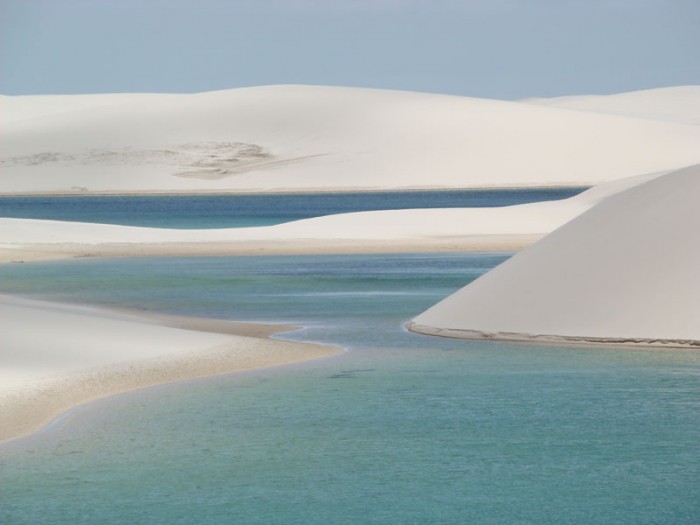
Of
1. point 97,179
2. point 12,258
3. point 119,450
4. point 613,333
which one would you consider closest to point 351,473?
point 119,450

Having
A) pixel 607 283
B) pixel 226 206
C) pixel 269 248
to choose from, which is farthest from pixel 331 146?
pixel 607 283

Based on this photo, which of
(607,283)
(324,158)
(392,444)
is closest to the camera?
(392,444)

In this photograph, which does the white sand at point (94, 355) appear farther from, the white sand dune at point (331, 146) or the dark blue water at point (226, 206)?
the white sand dune at point (331, 146)

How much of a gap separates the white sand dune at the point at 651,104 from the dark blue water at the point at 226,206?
6642cm

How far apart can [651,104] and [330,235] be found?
128824 millimetres

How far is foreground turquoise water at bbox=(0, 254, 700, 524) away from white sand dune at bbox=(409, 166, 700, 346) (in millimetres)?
494

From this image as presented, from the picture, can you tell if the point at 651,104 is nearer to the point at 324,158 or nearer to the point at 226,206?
the point at 324,158

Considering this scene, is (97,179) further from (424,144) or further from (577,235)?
(577,235)

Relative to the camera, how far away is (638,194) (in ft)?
57.3

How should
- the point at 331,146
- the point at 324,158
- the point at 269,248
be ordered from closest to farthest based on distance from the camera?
the point at 269,248 → the point at 324,158 → the point at 331,146

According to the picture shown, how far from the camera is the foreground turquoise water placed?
855cm

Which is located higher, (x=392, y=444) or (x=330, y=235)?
(x=330, y=235)

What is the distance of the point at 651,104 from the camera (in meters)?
162

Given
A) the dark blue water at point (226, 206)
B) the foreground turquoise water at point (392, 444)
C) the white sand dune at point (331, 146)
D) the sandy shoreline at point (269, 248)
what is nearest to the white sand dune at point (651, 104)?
the white sand dune at point (331, 146)
